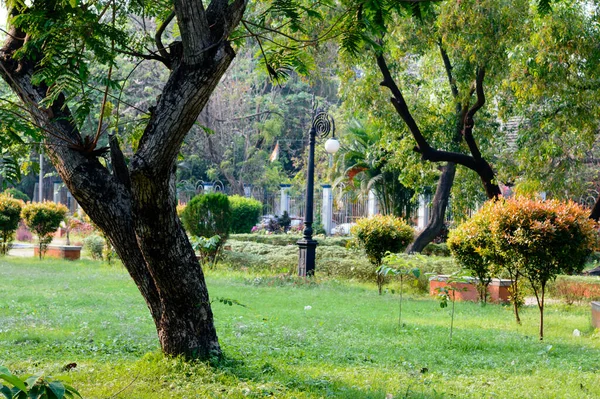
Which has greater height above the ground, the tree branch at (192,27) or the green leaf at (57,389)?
the tree branch at (192,27)

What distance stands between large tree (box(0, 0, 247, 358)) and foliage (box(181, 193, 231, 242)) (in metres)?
12.2

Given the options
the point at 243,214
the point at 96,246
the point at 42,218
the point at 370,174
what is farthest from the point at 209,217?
the point at 243,214

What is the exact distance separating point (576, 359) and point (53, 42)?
547 centimetres

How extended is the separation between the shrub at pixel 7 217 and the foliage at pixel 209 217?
4706 mm

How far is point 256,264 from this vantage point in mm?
17406

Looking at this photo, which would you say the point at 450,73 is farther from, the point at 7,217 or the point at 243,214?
the point at 243,214

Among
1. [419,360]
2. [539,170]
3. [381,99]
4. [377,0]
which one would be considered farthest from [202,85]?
[381,99]

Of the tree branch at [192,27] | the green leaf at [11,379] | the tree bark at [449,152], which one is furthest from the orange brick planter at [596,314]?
the green leaf at [11,379]

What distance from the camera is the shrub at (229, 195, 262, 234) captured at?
2812 cm

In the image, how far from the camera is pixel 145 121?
593 cm

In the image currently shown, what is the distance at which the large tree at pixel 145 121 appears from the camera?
479 centimetres

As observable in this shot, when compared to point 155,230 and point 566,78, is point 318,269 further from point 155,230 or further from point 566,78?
point 155,230

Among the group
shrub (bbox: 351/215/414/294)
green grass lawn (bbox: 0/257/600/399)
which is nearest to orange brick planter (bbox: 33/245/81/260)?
green grass lawn (bbox: 0/257/600/399)

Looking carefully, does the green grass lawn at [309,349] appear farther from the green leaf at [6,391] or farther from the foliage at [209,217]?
the foliage at [209,217]
